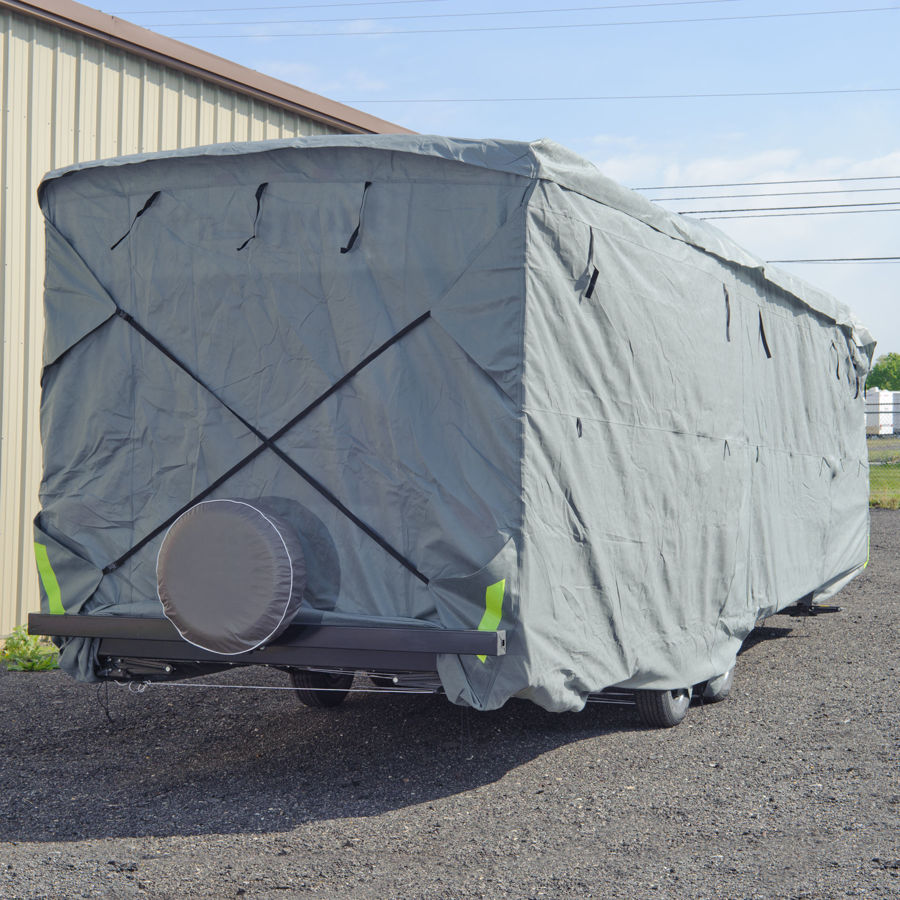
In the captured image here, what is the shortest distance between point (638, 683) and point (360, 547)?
62.0 inches

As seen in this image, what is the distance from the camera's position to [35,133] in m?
8.06

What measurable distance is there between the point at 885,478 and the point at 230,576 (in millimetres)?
24566

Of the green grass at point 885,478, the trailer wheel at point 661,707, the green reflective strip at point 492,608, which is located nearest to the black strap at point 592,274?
the green reflective strip at point 492,608

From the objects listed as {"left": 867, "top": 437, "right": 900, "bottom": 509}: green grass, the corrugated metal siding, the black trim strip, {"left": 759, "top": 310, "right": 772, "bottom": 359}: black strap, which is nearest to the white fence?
{"left": 867, "top": 437, "right": 900, "bottom": 509}: green grass

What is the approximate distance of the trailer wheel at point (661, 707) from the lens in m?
5.47

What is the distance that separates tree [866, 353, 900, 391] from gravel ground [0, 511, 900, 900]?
298 feet

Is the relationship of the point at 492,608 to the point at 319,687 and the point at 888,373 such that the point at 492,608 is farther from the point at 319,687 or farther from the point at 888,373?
the point at 888,373

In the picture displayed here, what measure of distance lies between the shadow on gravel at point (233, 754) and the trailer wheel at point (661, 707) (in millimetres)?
227

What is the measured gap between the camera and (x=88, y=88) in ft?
27.6

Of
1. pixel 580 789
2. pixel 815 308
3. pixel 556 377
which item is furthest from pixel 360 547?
pixel 815 308

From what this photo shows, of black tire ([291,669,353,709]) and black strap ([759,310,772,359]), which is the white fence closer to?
black strap ([759,310,772,359])

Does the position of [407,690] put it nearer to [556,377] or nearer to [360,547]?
[360,547]

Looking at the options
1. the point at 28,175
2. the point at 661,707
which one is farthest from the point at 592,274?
the point at 28,175

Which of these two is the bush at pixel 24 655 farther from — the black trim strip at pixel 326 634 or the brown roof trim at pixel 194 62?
the brown roof trim at pixel 194 62
